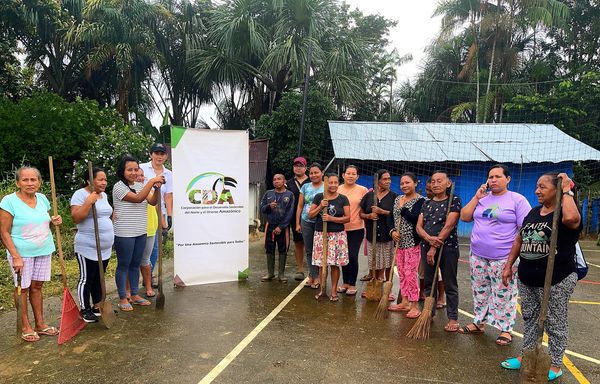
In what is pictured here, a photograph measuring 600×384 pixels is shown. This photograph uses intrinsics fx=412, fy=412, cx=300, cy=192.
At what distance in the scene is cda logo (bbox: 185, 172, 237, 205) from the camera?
5.32 metres

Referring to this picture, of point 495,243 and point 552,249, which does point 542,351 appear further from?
point 495,243

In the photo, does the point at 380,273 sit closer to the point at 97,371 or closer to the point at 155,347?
the point at 155,347

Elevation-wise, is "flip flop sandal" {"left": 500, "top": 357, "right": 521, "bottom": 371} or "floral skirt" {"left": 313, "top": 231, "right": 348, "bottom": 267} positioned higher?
"floral skirt" {"left": 313, "top": 231, "right": 348, "bottom": 267}

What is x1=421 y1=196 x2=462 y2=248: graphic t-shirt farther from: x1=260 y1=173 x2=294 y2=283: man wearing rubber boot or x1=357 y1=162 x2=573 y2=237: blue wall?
x1=357 y1=162 x2=573 y2=237: blue wall

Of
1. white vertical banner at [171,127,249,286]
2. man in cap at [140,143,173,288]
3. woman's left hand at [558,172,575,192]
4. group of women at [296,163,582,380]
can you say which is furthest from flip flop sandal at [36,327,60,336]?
woman's left hand at [558,172,575,192]

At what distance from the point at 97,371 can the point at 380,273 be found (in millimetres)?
3383

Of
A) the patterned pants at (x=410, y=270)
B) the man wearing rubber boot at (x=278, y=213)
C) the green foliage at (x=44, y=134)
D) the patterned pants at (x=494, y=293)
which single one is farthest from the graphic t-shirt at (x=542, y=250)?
the green foliage at (x=44, y=134)

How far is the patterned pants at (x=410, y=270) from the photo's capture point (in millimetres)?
4402

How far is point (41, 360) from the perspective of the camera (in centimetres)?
317

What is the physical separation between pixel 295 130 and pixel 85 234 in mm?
9500

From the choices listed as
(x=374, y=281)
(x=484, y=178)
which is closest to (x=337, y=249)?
(x=374, y=281)

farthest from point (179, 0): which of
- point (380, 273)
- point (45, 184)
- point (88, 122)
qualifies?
point (380, 273)

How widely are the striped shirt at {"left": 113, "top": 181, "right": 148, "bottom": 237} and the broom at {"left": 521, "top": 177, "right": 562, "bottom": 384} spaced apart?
364cm

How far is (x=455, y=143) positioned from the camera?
12.6 m
